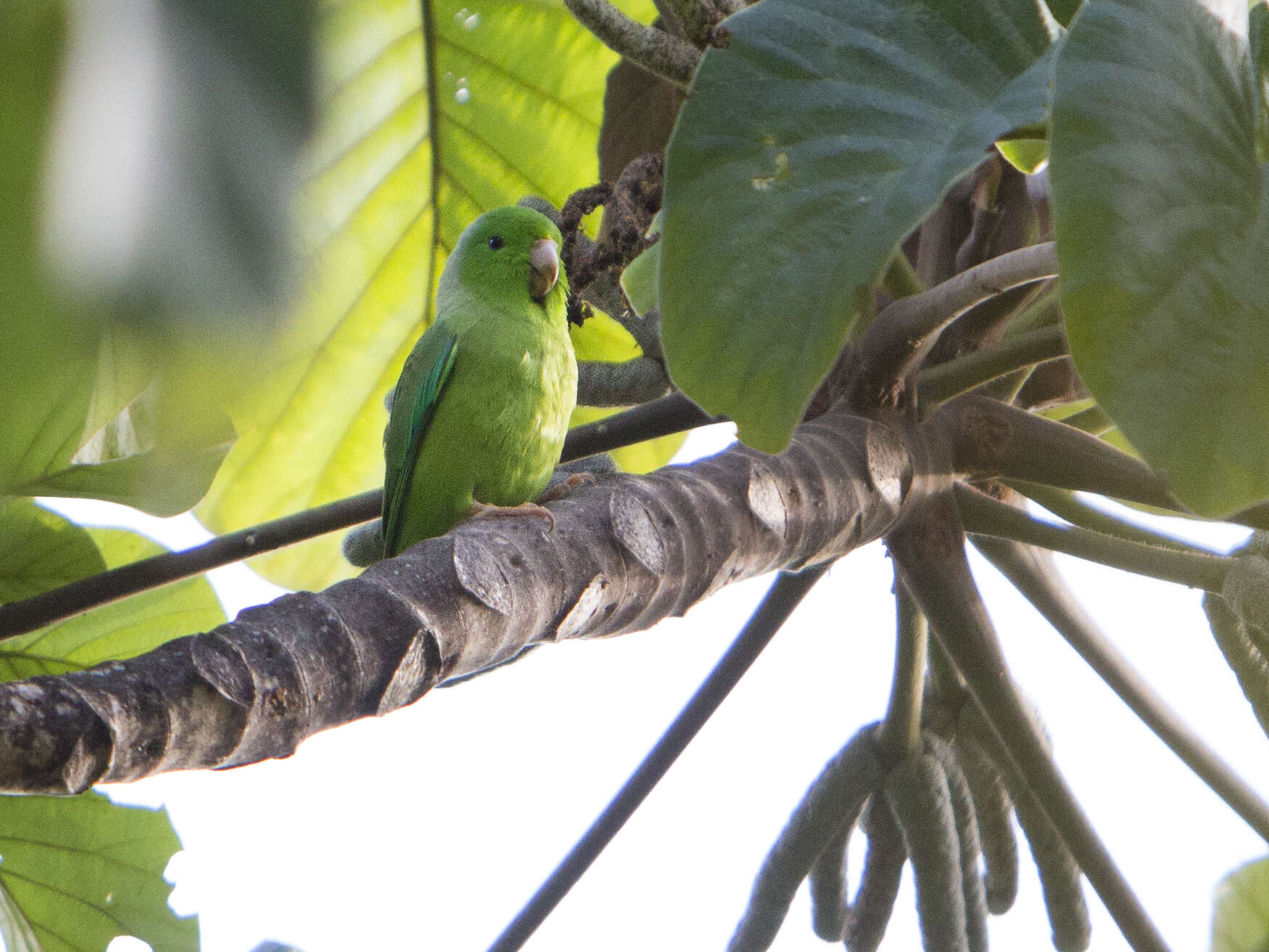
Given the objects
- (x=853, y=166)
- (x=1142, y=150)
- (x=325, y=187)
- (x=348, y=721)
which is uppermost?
(x=325, y=187)

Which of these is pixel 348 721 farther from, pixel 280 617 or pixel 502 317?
pixel 502 317

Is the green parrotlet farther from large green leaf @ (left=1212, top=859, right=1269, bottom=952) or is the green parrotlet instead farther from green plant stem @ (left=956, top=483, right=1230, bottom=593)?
large green leaf @ (left=1212, top=859, right=1269, bottom=952)

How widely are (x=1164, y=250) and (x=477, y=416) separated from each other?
2.94 feet

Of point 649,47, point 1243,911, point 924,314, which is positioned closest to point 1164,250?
point 924,314

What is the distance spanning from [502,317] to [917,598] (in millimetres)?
654

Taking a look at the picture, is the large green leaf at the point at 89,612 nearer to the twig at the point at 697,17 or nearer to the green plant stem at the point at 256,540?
the green plant stem at the point at 256,540

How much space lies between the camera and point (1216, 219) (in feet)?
2.36

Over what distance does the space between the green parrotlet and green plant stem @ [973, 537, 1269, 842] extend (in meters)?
0.60

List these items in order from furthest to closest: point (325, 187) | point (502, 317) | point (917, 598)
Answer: point (325, 187)
point (502, 317)
point (917, 598)

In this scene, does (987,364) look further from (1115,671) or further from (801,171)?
(801,171)

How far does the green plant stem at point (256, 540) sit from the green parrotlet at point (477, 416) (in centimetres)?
5

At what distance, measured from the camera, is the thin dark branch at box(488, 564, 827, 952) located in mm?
1241

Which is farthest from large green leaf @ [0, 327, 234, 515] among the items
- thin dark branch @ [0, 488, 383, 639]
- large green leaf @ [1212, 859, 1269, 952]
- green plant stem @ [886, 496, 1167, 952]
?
large green leaf @ [1212, 859, 1269, 952]

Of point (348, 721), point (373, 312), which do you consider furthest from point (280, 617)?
point (373, 312)
